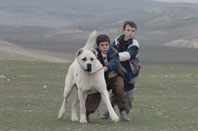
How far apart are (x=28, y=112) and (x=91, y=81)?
7.23 ft

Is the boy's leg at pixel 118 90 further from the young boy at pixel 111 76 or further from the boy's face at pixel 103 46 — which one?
the boy's face at pixel 103 46

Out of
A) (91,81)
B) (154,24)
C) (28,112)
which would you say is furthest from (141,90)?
(154,24)

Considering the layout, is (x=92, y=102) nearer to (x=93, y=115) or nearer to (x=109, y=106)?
(x=109, y=106)

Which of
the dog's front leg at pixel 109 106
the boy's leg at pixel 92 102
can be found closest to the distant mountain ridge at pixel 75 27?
the boy's leg at pixel 92 102

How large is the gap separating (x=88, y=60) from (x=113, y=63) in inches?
22.5

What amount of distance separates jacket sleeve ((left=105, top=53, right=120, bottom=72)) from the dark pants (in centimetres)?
29

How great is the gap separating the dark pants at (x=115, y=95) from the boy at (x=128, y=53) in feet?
0.72

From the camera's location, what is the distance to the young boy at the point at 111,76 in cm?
1014

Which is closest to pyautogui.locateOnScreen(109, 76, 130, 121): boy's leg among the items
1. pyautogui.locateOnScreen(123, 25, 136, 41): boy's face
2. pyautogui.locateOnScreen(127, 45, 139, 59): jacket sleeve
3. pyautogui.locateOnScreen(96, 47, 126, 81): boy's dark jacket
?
pyautogui.locateOnScreen(96, 47, 126, 81): boy's dark jacket

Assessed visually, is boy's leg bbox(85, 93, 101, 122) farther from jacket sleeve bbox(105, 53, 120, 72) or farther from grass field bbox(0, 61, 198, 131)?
jacket sleeve bbox(105, 53, 120, 72)

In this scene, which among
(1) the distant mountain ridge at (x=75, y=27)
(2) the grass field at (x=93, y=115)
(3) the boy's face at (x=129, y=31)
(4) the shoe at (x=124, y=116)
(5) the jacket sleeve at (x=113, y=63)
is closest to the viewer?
(2) the grass field at (x=93, y=115)

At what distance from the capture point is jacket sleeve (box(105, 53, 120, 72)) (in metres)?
10.1

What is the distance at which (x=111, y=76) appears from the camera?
1041 centimetres

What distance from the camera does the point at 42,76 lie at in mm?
20906
